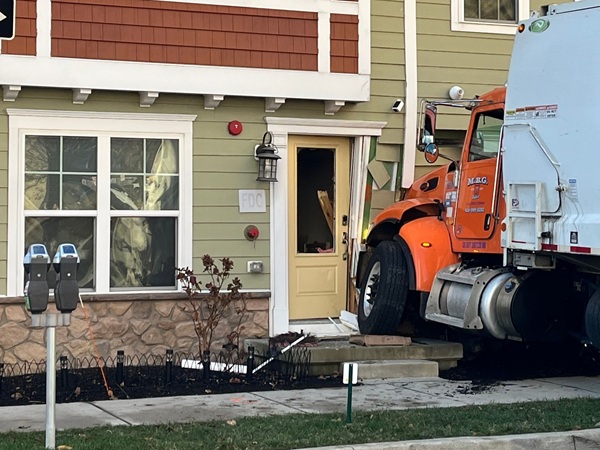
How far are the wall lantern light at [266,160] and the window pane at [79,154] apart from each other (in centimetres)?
185

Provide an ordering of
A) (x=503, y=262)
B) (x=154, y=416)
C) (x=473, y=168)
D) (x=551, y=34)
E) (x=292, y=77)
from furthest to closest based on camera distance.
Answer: (x=292, y=77) < (x=473, y=168) < (x=503, y=262) < (x=551, y=34) < (x=154, y=416)

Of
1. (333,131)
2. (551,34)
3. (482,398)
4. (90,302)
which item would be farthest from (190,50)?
(482,398)

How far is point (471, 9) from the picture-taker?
40.6ft

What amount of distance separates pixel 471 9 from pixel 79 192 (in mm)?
5398

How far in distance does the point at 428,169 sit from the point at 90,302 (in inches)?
→ 176

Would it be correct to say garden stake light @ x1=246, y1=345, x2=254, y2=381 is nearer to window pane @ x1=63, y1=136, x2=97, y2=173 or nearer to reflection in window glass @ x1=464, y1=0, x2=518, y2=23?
Answer: window pane @ x1=63, y1=136, x2=97, y2=173

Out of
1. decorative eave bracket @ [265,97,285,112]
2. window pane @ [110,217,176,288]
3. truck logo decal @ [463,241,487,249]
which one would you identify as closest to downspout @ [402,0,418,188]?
decorative eave bracket @ [265,97,285,112]

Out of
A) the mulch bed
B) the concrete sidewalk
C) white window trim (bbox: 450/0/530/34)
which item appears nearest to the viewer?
the concrete sidewalk

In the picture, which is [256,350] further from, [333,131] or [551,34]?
[551,34]

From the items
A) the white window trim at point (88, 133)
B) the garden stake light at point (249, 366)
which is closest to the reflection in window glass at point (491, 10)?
the white window trim at point (88, 133)

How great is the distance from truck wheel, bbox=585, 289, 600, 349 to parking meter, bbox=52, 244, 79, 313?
460cm

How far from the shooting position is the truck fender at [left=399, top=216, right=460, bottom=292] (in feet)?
34.3

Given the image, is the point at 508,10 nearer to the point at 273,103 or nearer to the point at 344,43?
the point at 344,43

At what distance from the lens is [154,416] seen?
7.97 meters
